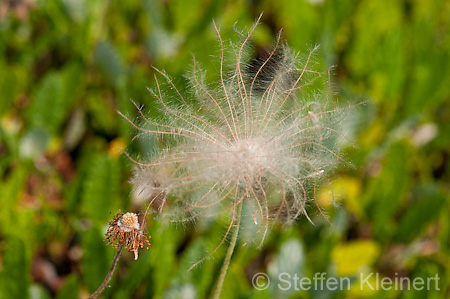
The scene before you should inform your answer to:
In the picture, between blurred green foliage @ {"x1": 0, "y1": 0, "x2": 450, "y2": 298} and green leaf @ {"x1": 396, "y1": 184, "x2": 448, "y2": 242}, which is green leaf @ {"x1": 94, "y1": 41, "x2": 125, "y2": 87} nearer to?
blurred green foliage @ {"x1": 0, "y1": 0, "x2": 450, "y2": 298}

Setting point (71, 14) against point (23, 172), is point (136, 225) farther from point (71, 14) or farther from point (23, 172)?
point (71, 14)

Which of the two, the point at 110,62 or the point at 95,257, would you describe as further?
the point at 110,62

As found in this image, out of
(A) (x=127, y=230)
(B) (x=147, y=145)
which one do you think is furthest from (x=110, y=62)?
(A) (x=127, y=230)

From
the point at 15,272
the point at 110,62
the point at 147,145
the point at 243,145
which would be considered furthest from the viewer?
the point at 110,62

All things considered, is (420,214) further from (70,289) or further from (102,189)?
(70,289)

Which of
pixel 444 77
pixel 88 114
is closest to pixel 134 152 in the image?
pixel 88 114

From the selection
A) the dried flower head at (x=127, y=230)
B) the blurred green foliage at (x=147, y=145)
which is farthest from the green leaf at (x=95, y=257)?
the dried flower head at (x=127, y=230)

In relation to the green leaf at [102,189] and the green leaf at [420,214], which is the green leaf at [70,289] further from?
the green leaf at [420,214]
